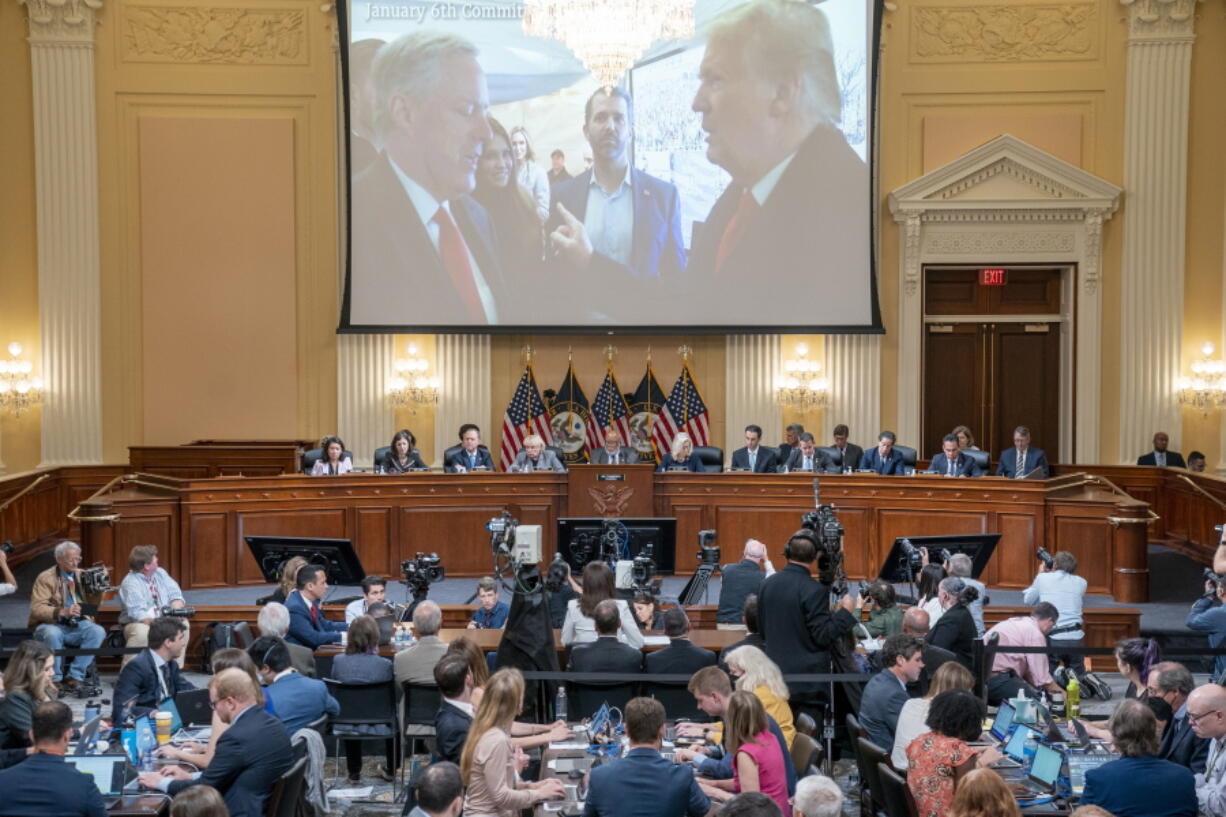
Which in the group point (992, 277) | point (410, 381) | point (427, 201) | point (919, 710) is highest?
point (427, 201)

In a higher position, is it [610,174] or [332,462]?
[610,174]

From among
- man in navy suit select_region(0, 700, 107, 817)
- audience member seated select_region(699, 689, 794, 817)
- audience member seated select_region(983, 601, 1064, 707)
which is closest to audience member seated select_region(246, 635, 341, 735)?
man in navy suit select_region(0, 700, 107, 817)

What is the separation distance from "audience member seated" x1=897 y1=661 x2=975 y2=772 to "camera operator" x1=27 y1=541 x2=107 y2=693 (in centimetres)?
638

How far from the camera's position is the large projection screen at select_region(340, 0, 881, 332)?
56.9 ft

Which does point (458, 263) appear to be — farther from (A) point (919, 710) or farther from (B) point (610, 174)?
(A) point (919, 710)

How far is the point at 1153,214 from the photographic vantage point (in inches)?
691

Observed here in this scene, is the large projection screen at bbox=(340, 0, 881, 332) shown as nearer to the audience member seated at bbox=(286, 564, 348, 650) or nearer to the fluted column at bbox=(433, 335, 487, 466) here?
the fluted column at bbox=(433, 335, 487, 466)

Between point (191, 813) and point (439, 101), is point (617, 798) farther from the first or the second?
point (439, 101)

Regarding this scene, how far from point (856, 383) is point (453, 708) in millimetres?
11520

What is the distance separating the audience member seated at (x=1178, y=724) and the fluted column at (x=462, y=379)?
11.6m

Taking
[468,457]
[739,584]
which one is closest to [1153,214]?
[468,457]

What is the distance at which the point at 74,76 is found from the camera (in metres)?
17.5

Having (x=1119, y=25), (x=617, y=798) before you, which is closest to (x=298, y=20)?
(x=1119, y=25)

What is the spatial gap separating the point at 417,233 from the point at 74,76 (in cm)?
442
